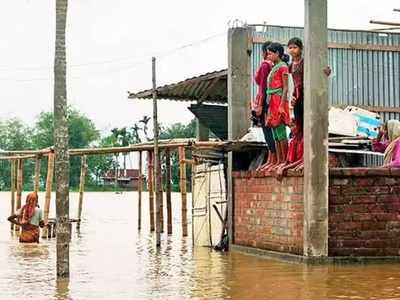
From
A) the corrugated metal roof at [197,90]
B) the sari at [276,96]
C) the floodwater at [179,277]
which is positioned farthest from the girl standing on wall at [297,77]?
the corrugated metal roof at [197,90]

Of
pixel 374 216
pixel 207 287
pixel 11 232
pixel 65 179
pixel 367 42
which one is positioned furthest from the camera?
pixel 11 232

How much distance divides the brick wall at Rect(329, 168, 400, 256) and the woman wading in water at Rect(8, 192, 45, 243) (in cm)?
833

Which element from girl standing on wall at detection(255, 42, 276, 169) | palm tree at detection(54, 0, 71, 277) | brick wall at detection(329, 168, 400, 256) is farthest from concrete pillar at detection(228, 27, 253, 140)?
palm tree at detection(54, 0, 71, 277)

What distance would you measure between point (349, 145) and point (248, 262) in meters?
2.96

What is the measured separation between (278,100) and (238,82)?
178 cm

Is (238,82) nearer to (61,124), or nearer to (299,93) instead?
(299,93)

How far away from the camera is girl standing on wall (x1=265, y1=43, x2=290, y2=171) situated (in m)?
16.1

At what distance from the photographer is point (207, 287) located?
1159 centimetres

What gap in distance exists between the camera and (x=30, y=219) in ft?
66.6

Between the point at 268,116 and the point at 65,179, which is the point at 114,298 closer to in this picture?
the point at 65,179

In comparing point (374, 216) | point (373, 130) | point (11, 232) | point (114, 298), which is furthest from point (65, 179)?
point (11, 232)

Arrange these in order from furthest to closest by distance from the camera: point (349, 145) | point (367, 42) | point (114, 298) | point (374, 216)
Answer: point (367, 42)
point (349, 145)
point (374, 216)
point (114, 298)

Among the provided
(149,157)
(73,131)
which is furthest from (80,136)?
(149,157)

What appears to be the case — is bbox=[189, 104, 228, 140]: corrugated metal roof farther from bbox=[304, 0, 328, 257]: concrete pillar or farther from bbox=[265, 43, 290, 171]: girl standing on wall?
bbox=[304, 0, 328, 257]: concrete pillar
